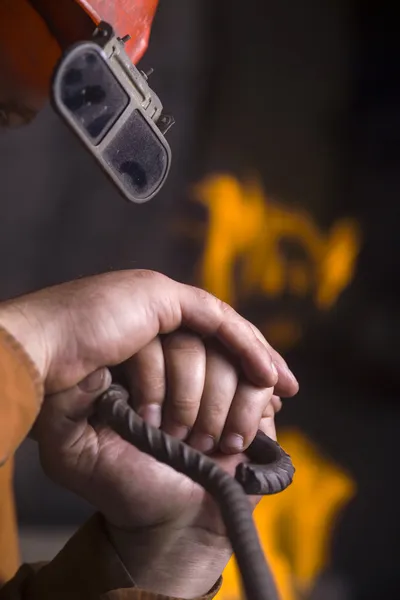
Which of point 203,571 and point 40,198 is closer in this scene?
point 203,571

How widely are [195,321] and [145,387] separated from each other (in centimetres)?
7

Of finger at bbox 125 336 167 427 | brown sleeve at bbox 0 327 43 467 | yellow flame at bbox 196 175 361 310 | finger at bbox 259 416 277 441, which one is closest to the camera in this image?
brown sleeve at bbox 0 327 43 467

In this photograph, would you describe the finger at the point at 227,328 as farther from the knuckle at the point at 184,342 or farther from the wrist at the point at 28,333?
the wrist at the point at 28,333

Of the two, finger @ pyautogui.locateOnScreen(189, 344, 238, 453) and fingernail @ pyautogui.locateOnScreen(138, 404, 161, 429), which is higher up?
fingernail @ pyautogui.locateOnScreen(138, 404, 161, 429)

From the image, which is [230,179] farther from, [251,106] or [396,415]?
[396,415]

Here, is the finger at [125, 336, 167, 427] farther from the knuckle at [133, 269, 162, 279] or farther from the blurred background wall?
the blurred background wall

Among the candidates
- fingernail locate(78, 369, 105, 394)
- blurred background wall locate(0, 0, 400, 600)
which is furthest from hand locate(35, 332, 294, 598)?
blurred background wall locate(0, 0, 400, 600)

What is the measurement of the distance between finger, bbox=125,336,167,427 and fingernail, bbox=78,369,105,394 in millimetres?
33

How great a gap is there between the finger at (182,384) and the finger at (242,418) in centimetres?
3

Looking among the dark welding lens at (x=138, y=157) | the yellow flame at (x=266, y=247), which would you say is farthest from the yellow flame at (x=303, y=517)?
the dark welding lens at (x=138, y=157)

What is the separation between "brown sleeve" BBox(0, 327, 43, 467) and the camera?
473 mm

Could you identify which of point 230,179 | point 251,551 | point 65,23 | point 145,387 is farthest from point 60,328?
point 230,179

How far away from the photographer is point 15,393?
1.57 ft

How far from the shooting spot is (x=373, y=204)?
195 centimetres
